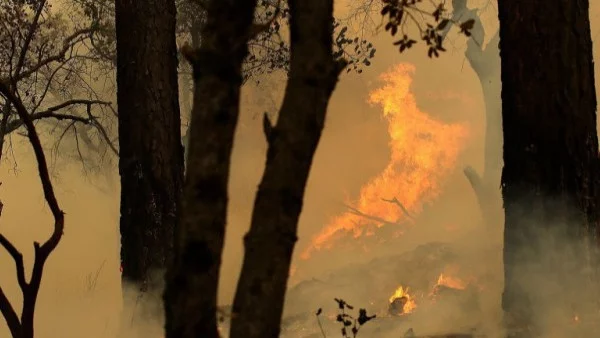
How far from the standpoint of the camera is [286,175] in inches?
73.9

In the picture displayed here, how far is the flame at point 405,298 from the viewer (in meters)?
9.25

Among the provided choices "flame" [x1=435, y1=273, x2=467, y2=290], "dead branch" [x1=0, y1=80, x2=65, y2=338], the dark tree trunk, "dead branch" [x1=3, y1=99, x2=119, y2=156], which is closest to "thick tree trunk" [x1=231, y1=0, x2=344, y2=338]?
"dead branch" [x1=0, y1=80, x2=65, y2=338]

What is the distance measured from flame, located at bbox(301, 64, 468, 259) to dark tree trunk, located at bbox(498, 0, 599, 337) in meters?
14.8

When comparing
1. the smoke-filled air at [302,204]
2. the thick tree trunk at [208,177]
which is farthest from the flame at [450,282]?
the thick tree trunk at [208,177]

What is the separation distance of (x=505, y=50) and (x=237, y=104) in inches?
146

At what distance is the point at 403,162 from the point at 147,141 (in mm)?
15659

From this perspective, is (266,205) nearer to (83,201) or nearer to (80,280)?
(80,280)

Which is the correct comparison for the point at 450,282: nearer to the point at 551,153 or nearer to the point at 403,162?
the point at 551,153

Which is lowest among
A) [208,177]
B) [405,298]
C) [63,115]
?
[208,177]

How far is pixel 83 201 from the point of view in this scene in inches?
995

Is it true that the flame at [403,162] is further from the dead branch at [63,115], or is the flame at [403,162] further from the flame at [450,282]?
the dead branch at [63,115]

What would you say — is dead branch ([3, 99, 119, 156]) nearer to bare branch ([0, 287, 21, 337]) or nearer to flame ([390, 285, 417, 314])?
flame ([390, 285, 417, 314])

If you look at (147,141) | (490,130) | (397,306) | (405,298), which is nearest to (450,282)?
(405,298)

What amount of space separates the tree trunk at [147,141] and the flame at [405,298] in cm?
383
